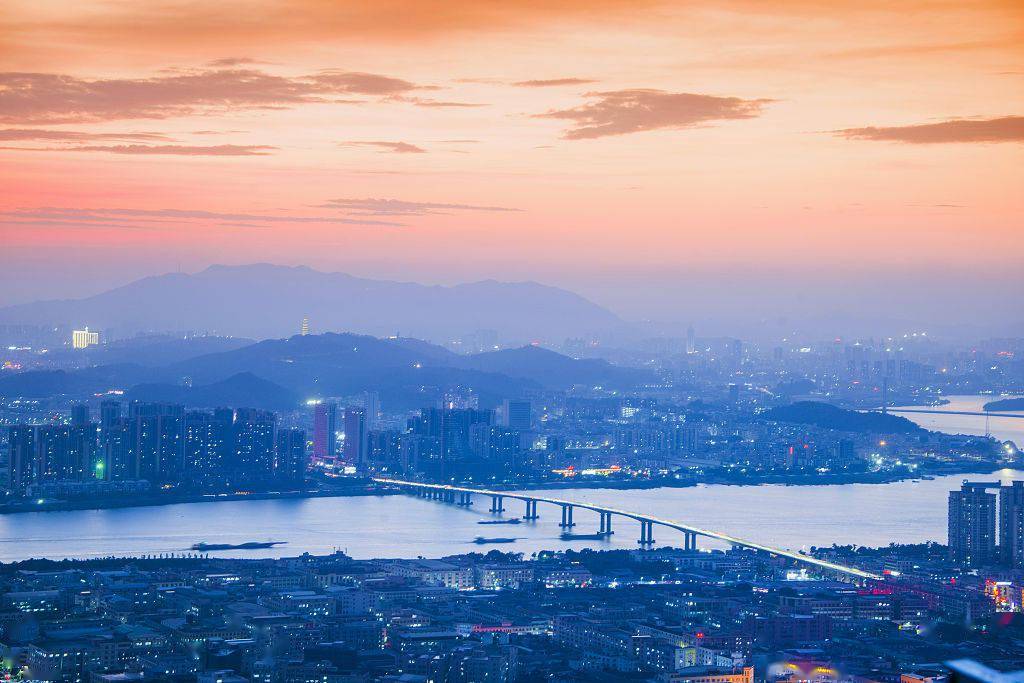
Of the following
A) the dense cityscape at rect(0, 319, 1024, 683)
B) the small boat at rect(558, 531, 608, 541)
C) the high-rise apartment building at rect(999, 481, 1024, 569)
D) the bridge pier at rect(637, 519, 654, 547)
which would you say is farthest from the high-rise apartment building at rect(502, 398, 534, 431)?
the high-rise apartment building at rect(999, 481, 1024, 569)

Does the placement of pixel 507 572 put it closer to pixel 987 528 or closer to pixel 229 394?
pixel 987 528

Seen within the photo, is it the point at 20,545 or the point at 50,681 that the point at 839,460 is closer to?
the point at 20,545

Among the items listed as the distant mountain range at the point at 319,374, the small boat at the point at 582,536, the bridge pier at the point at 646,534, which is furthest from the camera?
the distant mountain range at the point at 319,374

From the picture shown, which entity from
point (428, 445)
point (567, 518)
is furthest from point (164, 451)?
point (567, 518)

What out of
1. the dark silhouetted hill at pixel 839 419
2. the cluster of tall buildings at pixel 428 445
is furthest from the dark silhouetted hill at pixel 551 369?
the cluster of tall buildings at pixel 428 445

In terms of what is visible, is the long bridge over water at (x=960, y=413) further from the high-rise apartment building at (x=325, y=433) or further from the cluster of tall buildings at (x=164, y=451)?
the cluster of tall buildings at (x=164, y=451)
